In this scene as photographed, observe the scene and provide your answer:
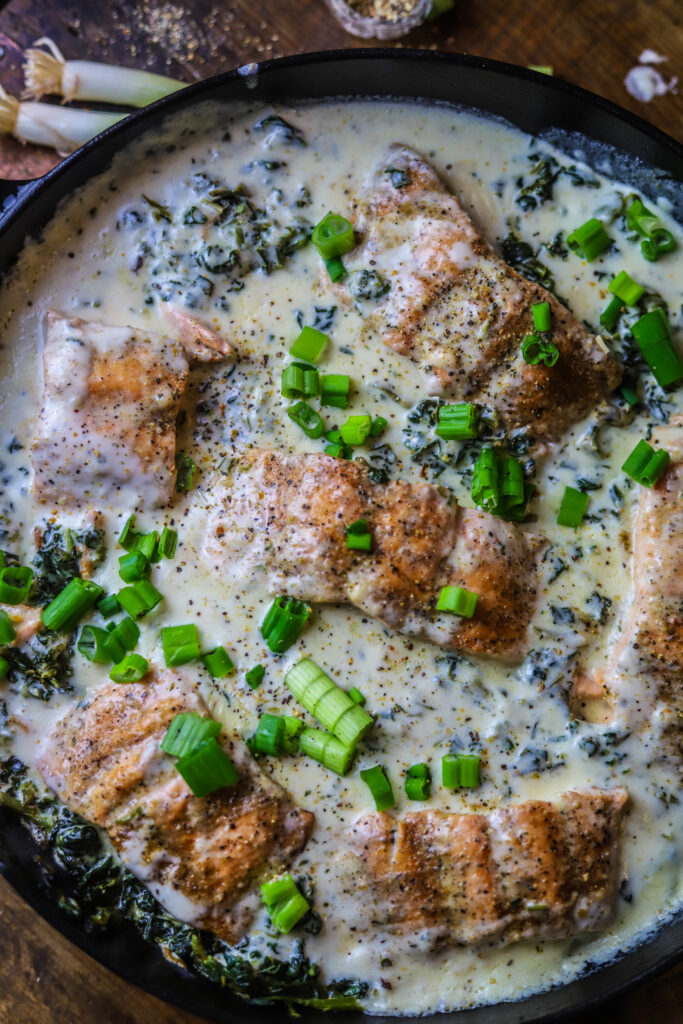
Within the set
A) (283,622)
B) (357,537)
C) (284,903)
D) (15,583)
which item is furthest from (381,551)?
(15,583)

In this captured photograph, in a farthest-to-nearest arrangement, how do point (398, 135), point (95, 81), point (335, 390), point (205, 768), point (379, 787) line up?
point (95, 81), point (398, 135), point (335, 390), point (379, 787), point (205, 768)

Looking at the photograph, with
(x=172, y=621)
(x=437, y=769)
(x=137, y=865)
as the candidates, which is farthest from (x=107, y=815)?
(x=437, y=769)

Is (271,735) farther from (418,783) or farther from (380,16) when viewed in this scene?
(380,16)

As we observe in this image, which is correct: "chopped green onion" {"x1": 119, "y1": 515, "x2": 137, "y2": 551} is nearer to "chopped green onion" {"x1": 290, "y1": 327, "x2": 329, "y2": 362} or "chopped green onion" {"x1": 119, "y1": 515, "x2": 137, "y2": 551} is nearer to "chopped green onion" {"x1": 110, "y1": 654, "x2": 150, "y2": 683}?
"chopped green onion" {"x1": 110, "y1": 654, "x2": 150, "y2": 683}

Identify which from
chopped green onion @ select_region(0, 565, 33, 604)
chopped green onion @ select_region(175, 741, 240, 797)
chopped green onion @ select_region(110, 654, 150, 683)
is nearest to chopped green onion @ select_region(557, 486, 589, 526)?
chopped green onion @ select_region(175, 741, 240, 797)

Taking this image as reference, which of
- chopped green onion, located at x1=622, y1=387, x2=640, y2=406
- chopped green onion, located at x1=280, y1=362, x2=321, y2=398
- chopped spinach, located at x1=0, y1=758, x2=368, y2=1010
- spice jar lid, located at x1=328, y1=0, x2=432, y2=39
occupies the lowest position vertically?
chopped spinach, located at x1=0, y1=758, x2=368, y2=1010

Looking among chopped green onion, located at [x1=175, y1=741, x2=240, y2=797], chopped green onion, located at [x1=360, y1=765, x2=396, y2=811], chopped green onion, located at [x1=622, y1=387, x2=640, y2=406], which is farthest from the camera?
chopped green onion, located at [x1=622, y1=387, x2=640, y2=406]
